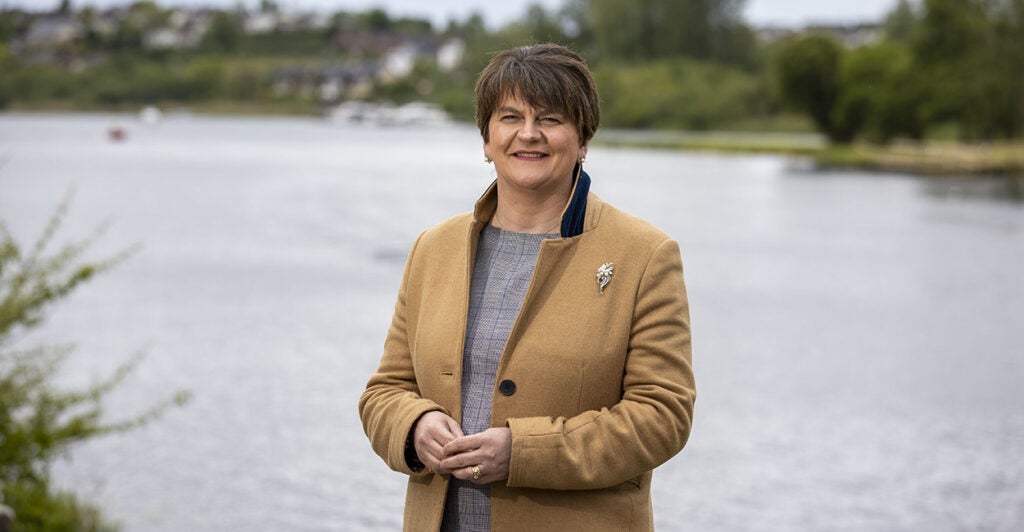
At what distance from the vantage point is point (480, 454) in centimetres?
228

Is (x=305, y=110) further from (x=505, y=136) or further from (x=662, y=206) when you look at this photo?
(x=505, y=136)

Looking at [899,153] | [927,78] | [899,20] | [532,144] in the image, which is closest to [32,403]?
[532,144]

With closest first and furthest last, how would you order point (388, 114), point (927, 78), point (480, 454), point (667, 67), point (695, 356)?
1. point (480, 454)
2. point (695, 356)
3. point (927, 78)
4. point (667, 67)
5. point (388, 114)

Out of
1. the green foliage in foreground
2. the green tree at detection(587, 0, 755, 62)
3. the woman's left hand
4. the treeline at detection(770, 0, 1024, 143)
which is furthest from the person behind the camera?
the green tree at detection(587, 0, 755, 62)

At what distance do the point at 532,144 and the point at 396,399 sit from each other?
54 centimetres

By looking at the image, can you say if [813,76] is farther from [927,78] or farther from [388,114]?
[388,114]

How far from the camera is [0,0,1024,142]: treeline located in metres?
66.2

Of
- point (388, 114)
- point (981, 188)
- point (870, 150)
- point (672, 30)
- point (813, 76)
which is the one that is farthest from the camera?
point (388, 114)

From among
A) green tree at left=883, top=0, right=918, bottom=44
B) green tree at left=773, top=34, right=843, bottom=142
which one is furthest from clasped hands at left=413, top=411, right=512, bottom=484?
green tree at left=883, top=0, right=918, bottom=44

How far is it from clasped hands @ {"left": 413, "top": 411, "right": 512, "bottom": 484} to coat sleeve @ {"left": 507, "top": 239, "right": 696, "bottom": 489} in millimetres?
23

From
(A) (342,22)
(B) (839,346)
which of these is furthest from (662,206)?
(A) (342,22)

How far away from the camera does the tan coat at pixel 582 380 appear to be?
2303 mm

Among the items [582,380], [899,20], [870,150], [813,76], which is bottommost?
[870,150]

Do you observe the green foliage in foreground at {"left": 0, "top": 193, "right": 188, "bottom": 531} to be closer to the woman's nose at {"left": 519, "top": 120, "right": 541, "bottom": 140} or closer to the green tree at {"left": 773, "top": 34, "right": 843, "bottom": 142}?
the woman's nose at {"left": 519, "top": 120, "right": 541, "bottom": 140}
